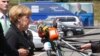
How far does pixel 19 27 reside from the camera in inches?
208

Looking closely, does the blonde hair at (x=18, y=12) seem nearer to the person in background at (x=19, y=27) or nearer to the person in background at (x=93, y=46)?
the person in background at (x=19, y=27)

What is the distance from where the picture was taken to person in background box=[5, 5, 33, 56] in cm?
523

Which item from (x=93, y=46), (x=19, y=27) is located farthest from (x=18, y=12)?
(x=93, y=46)

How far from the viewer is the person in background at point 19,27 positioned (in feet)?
17.1

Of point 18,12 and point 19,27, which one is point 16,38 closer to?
point 19,27

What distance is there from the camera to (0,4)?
550cm

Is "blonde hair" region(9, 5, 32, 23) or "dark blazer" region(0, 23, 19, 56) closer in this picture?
"dark blazer" region(0, 23, 19, 56)

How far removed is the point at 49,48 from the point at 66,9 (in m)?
38.3

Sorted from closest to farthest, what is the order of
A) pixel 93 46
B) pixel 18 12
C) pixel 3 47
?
pixel 3 47, pixel 18 12, pixel 93 46

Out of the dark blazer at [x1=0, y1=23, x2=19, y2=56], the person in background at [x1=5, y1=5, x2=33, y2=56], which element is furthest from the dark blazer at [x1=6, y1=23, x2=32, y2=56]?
the dark blazer at [x1=0, y1=23, x2=19, y2=56]

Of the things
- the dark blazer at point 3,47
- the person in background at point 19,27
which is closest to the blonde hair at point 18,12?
the person in background at point 19,27

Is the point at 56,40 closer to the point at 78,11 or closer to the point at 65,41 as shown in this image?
the point at 65,41

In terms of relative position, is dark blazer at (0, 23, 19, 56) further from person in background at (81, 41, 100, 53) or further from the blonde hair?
person in background at (81, 41, 100, 53)

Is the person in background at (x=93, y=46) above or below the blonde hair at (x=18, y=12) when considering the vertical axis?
below
